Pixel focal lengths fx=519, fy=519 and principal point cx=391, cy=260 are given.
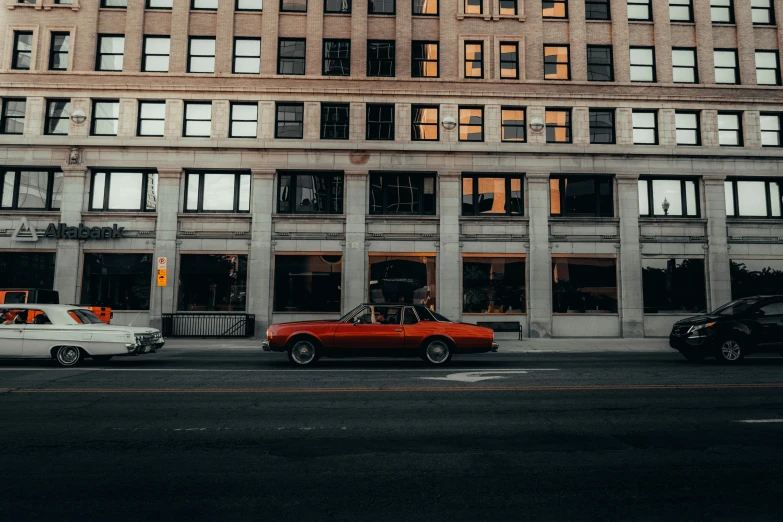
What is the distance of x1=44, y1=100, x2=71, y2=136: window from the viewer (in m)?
24.9

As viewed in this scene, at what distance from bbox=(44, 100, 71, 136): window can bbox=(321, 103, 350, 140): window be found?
12149mm

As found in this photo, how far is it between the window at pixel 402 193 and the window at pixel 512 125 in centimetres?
424

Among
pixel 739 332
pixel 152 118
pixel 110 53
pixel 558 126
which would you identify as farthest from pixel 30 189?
pixel 739 332

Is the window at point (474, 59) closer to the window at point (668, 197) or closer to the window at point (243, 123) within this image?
the window at point (668, 197)

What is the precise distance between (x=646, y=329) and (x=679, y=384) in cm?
1520

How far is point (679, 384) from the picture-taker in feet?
34.3

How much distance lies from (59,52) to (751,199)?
114ft

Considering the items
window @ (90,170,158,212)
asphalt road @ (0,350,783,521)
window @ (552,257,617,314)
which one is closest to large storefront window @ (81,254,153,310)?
window @ (90,170,158,212)

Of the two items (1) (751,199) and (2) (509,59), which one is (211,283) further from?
(1) (751,199)

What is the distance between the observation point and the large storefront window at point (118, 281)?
24.0m

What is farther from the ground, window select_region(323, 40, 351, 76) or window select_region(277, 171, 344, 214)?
window select_region(323, 40, 351, 76)

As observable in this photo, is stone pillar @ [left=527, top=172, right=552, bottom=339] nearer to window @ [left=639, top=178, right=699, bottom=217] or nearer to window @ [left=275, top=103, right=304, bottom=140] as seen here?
window @ [left=639, top=178, right=699, bottom=217]

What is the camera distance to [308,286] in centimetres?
2431

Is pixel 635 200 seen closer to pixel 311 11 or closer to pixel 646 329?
pixel 646 329
